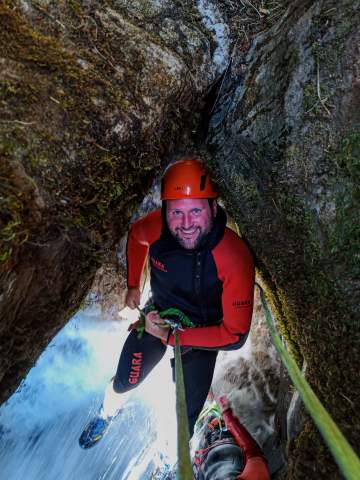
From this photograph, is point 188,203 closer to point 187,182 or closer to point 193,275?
point 187,182

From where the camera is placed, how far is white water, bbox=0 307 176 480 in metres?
5.96

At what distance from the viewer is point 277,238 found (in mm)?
3336

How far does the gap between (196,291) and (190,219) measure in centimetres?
81

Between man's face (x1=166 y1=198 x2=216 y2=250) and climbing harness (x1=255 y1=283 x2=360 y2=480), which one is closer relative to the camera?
climbing harness (x1=255 y1=283 x2=360 y2=480)

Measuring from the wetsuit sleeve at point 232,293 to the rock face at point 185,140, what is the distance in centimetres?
30

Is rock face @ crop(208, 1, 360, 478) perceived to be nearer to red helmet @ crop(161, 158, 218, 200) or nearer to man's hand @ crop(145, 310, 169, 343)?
red helmet @ crop(161, 158, 218, 200)

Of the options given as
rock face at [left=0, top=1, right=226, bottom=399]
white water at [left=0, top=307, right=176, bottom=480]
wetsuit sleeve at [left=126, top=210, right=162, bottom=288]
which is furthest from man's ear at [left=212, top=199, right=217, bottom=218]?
white water at [left=0, top=307, right=176, bottom=480]

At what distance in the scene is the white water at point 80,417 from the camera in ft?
19.6

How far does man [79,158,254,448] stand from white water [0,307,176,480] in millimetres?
2110

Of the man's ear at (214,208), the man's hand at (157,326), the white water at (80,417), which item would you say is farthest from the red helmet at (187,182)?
the white water at (80,417)

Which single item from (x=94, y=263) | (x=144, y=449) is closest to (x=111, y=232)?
(x=94, y=263)

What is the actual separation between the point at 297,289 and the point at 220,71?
207 cm

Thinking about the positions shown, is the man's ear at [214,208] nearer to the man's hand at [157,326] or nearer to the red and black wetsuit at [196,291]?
the red and black wetsuit at [196,291]

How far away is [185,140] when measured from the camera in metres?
3.79
